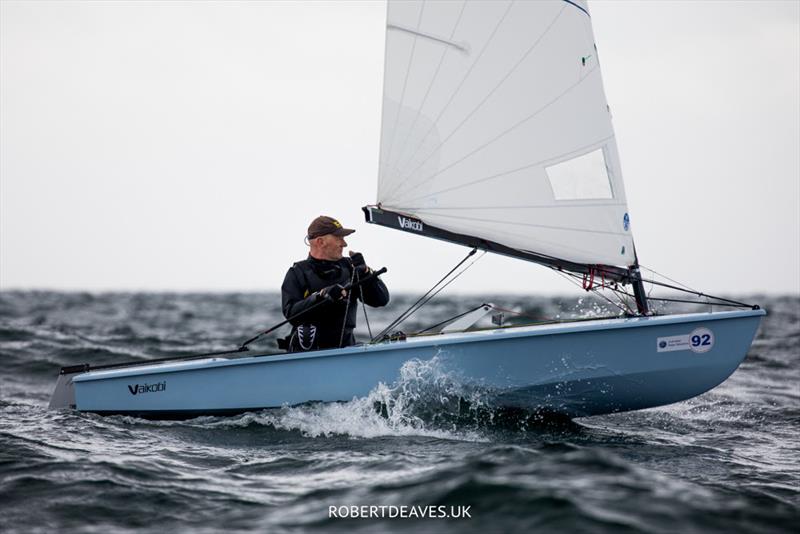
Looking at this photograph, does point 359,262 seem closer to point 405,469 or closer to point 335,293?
point 335,293

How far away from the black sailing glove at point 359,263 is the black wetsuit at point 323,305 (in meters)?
0.04

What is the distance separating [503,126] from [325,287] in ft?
6.06

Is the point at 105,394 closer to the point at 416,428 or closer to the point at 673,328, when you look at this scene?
the point at 416,428

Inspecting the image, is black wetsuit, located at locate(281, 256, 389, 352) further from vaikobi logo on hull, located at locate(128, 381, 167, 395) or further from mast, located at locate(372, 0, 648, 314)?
vaikobi logo on hull, located at locate(128, 381, 167, 395)

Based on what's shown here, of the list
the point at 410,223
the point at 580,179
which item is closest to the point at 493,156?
the point at 580,179

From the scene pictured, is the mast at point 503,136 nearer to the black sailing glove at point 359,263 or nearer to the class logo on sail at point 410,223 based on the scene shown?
the class logo on sail at point 410,223

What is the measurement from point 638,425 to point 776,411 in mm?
1887

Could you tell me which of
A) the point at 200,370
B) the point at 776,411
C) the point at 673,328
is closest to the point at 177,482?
the point at 200,370

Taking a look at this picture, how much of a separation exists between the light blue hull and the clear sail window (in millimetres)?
1000

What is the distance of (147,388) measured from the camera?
21.2 ft

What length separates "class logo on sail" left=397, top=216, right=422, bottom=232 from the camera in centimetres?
629

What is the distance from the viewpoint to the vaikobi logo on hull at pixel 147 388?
6.43 m

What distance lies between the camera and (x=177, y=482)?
4.62 m

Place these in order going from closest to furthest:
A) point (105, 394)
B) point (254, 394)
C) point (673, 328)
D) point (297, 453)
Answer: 1. point (297, 453)
2. point (673, 328)
3. point (254, 394)
4. point (105, 394)
